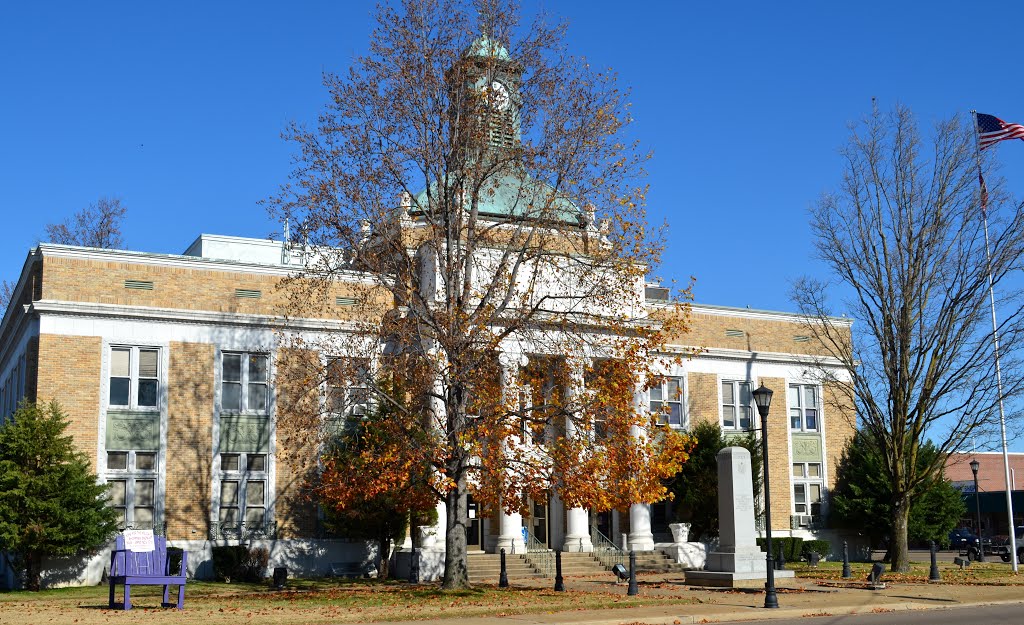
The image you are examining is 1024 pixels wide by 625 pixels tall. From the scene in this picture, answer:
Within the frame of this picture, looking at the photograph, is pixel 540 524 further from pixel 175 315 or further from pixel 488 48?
pixel 488 48

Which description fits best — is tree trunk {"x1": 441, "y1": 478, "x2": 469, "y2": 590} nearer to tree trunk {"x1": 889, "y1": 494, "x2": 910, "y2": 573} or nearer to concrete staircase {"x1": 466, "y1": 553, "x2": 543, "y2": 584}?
concrete staircase {"x1": 466, "y1": 553, "x2": 543, "y2": 584}

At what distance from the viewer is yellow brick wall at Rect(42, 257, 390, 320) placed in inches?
1305

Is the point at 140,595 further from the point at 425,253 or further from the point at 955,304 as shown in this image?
the point at 955,304

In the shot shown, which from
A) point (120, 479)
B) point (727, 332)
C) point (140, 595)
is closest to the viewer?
point (140, 595)

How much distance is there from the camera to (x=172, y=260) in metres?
34.7

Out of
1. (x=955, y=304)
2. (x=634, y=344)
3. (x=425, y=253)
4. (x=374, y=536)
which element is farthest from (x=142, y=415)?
(x=955, y=304)

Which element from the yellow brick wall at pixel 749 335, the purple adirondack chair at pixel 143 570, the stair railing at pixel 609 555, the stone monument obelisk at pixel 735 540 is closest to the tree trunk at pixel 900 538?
the stone monument obelisk at pixel 735 540

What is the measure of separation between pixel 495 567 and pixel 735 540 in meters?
8.73

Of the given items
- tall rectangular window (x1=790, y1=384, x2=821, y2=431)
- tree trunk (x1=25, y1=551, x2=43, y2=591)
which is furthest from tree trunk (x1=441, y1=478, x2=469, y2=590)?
tall rectangular window (x1=790, y1=384, x2=821, y2=431)

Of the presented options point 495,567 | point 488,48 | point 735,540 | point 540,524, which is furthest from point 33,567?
point 735,540

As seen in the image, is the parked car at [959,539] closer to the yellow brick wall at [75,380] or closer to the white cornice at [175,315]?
the white cornice at [175,315]

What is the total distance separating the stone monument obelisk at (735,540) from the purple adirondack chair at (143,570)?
13.7 meters

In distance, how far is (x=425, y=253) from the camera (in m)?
36.9

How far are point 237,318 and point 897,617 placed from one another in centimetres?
2270
